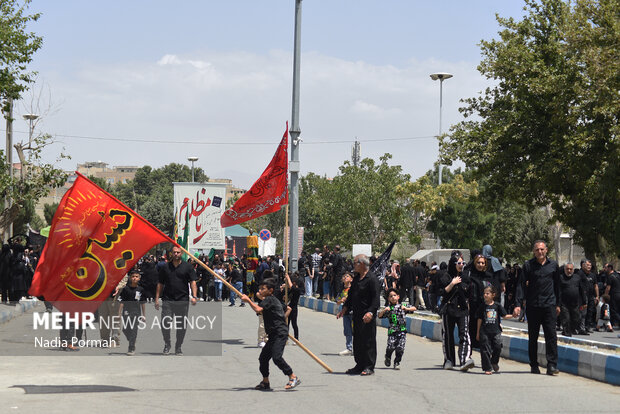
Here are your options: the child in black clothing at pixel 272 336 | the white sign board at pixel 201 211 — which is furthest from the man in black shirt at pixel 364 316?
the white sign board at pixel 201 211

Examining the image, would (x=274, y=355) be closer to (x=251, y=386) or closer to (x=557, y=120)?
(x=251, y=386)

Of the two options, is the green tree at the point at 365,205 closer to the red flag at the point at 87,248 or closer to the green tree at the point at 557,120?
the green tree at the point at 557,120

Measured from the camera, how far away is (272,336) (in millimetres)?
10352

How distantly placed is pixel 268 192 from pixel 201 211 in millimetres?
16758

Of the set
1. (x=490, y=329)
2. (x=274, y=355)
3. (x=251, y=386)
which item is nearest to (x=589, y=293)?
(x=490, y=329)

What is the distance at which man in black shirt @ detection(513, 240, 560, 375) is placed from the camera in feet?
39.5

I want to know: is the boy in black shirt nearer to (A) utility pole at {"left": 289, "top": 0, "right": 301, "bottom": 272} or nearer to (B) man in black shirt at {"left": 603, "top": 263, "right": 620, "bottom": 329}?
(B) man in black shirt at {"left": 603, "top": 263, "right": 620, "bottom": 329}

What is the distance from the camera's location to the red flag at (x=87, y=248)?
1011 cm

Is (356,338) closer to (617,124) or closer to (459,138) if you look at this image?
(617,124)

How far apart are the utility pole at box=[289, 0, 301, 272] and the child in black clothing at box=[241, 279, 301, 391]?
10930 millimetres

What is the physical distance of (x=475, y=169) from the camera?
34.8 m

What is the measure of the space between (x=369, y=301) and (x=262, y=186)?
5.56 m

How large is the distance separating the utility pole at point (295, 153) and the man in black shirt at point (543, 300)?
9.83m

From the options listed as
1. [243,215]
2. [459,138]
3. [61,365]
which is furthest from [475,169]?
[61,365]
